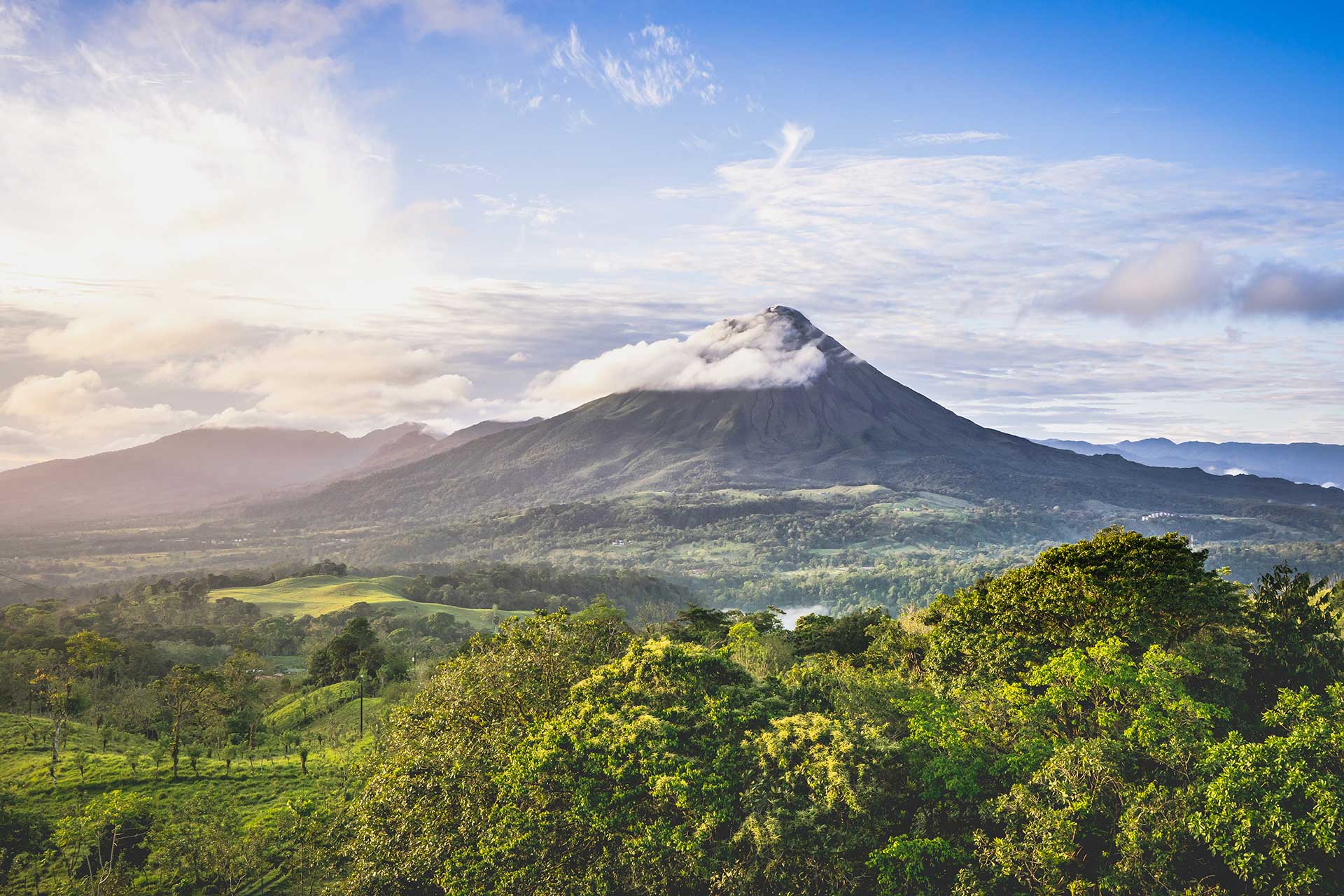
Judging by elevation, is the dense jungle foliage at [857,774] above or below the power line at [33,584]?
above

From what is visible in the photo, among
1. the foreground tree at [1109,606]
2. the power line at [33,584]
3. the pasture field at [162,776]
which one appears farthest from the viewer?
the power line at [33,584]

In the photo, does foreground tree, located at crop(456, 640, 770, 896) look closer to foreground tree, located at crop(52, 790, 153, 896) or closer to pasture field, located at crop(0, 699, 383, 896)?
pasture field, located at crop(0, 699, 383, 896)

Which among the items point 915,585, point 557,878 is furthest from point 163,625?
point 915,585

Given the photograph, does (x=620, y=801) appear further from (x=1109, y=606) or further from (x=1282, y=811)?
(x=1109, y=606)

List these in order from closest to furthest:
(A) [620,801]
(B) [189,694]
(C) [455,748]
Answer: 1. (A) [620,801]
2. (C) [455,748]
3. (B) [189,694]

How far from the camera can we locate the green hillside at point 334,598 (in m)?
93.9

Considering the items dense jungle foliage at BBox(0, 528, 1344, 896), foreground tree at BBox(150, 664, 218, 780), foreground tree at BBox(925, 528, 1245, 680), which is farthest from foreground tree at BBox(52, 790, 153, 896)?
foreground tree at BBox(925, 528, 1245, 680)

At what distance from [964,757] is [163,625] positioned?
7992 centimetres

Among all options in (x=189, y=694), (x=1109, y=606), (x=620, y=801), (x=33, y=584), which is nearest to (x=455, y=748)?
(x=620, y=801)

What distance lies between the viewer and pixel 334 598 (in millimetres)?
100000

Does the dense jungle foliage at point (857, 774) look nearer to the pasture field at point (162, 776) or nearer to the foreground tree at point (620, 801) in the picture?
the foreground tree at point (620, 801)

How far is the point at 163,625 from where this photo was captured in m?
75.7

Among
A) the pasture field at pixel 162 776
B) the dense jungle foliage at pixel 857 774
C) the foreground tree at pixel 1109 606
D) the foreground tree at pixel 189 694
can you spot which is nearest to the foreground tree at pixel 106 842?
the dense jungle foliage at pixel 857 774

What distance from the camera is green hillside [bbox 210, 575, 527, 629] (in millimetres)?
93875
